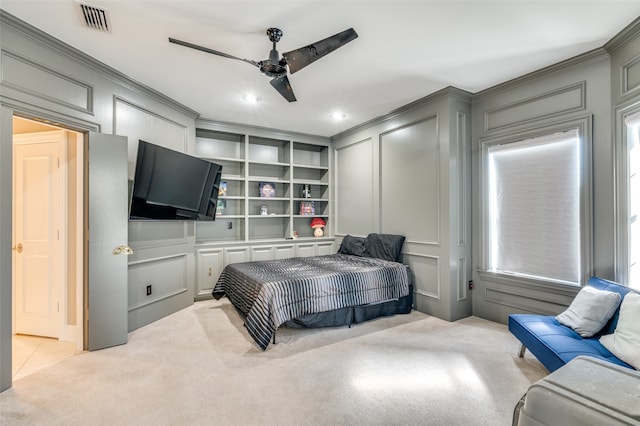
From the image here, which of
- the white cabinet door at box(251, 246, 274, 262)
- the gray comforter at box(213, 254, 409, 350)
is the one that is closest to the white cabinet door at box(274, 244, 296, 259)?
the white cabinet door at box(251, 246, 274, 262)

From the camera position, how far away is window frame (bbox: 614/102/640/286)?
2547mm

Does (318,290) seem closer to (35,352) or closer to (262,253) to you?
(262,253)

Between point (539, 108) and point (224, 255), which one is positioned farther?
point (224, 255)

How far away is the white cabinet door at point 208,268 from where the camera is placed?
4.53 metres

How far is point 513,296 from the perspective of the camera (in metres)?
3.44

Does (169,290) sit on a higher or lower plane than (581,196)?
lower

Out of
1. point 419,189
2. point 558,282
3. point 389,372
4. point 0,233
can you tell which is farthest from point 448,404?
point 0,233

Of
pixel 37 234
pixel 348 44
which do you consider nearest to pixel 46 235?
pixel 37 234

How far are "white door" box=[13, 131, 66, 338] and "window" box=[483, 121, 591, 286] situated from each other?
193 inches

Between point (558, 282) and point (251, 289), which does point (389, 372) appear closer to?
point (251, 289)

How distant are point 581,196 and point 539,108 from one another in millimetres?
1035

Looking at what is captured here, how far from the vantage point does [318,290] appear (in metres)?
3.27

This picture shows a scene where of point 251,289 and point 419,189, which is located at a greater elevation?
point 419,189

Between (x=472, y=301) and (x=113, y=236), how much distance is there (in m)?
4.24
